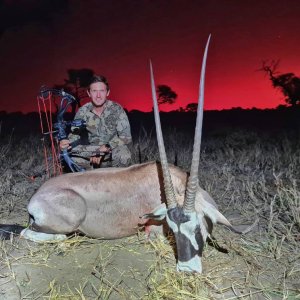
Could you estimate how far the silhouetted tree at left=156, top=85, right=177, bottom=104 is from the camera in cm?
2647

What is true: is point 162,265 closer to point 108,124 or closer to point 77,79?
point 108,124

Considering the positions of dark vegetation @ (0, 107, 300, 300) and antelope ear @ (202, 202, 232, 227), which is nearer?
dark vegetation @ (0, 107, 300, 300)

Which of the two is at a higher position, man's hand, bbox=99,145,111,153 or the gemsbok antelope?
man's hand, bbox=99,145,111,153

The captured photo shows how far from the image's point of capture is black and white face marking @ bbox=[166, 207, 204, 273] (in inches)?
108

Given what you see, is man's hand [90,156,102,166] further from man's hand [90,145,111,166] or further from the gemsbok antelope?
the gemsbok antelope

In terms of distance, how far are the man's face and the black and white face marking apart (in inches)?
99.7

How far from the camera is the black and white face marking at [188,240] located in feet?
8.98

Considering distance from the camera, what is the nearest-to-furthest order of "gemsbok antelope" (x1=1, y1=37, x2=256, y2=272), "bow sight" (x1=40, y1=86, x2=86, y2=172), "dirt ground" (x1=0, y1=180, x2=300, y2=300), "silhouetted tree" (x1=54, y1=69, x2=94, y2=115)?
"dirt ground" (x1=0, y1=180, x2=300, y2=300) → "gemsbok antelope" (x1=1, y1=37, x2=256, y2=272) → "bow sight" (x1=40, y1=86, x2=86, y2=172) → "silhouetted tree" (x1=54, y1=69, x2=94, y2=115)

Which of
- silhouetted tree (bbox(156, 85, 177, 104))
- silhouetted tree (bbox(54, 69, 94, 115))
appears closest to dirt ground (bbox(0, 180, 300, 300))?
silhouetted tree (bbox(54, 69, 94, 115))

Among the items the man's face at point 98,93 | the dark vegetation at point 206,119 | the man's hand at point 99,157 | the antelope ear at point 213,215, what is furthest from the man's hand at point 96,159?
the dark vegetation at point 206,119

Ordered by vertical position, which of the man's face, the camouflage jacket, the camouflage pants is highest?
the man's face

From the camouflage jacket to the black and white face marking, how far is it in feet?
8.17

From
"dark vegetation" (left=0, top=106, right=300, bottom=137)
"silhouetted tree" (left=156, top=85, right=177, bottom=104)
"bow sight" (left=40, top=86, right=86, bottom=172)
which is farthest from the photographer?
"silhouetted tree" (left=156, top=85, right=177, bottom=104)

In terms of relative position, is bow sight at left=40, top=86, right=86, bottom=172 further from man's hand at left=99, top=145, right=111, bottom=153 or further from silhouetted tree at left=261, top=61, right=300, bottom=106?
silhouetted tree at left=261, top=61, right=300, bottom=106
